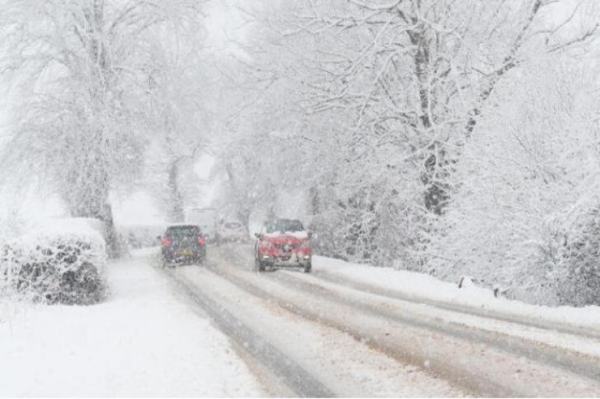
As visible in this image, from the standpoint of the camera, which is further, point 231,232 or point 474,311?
point 231,232

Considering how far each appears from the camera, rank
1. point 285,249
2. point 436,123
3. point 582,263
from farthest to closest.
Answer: point 285,249, point 436,123, point 582,263

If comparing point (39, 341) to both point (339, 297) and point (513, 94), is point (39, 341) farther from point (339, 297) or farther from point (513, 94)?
point (513, 94)

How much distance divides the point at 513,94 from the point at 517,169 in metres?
2.60

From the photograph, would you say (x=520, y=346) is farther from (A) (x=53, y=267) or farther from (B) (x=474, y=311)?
(A) (x=53, y=267)

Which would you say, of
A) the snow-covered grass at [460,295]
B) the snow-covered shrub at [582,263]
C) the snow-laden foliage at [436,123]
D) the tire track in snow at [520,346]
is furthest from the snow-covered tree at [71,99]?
the snow-covered shrub at [582,263]

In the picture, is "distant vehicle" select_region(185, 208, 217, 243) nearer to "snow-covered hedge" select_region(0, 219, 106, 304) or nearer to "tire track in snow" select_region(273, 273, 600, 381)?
"snow-covered hedge" select_region(0, 219, 106, 304)

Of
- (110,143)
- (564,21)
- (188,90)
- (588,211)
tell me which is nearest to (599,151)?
(588,211)

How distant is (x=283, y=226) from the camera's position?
24844 millimetres

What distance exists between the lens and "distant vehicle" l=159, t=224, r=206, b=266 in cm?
2828

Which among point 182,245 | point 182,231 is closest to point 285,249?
point 182,245

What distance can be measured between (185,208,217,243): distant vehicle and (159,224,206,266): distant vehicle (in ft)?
59.9

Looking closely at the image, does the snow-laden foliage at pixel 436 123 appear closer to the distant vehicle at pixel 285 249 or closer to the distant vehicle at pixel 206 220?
the distant vehicle at pixel 285 249

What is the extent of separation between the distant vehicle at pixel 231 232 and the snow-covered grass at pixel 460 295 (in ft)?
78.3

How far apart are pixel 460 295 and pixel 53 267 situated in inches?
354
